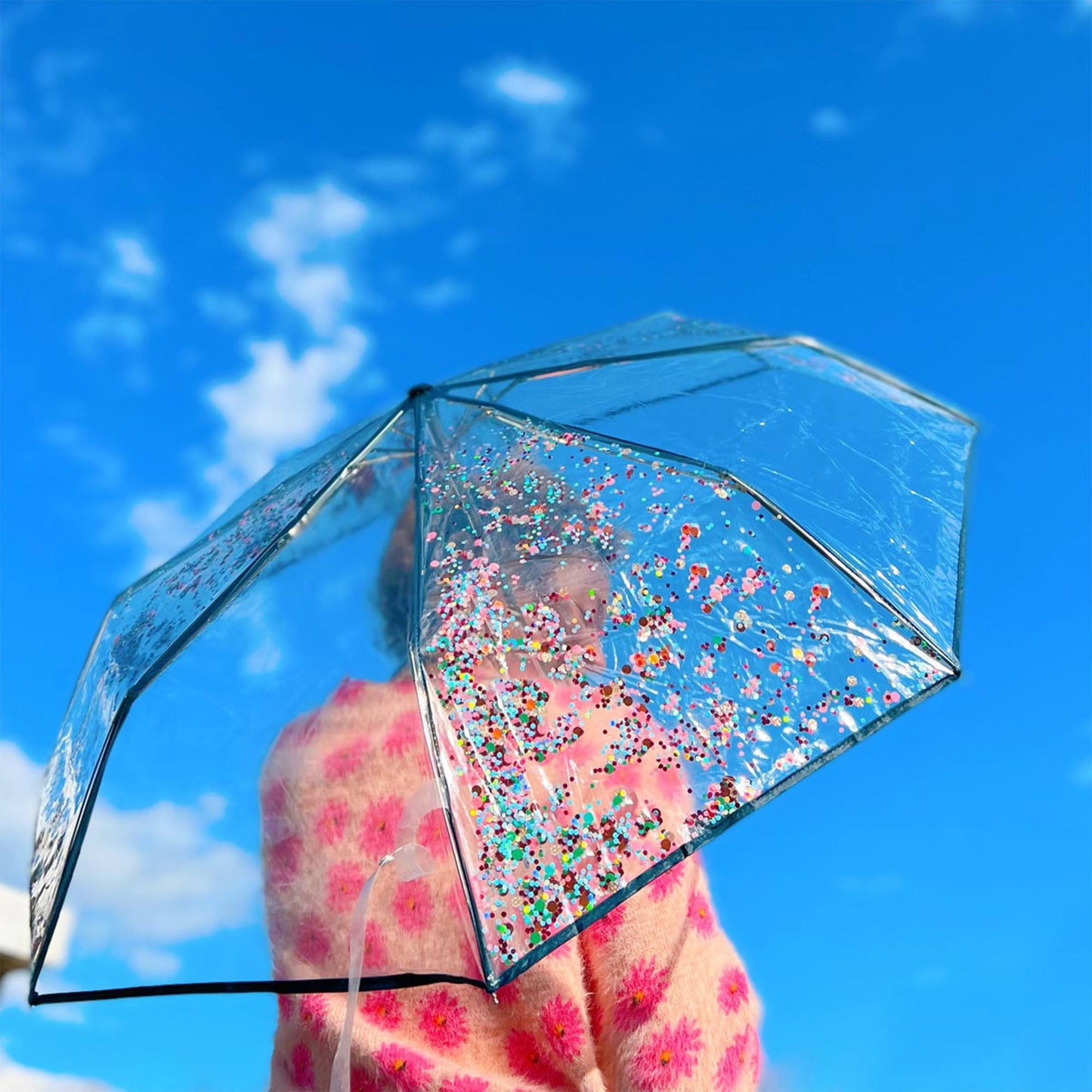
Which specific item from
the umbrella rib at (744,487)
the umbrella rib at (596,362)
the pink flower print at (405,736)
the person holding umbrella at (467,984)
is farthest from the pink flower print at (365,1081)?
the umbrella rib at (596,362)

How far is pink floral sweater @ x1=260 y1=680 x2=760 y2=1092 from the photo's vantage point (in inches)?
73.2

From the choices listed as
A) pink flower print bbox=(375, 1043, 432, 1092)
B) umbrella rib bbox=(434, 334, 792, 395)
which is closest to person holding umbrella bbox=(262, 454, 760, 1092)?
pink flower print bbox=(375, 1043, 432, 1092)

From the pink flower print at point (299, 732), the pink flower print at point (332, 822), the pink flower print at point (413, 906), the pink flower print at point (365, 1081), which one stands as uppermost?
the pink flower print at point (299, 732)

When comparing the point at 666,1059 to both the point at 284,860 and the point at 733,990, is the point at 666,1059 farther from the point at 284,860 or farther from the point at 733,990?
the point at 284,860

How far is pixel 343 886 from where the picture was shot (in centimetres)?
192

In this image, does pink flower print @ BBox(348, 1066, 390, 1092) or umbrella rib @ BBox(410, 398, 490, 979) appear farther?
pink flower print @ BBox(348, 1066, 390, 1092)

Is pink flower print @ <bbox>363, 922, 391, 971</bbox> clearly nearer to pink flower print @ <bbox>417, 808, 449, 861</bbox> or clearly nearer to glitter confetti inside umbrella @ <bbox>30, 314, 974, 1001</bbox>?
glitter confetti inside umbrella @ <bbox>30, 314, 974, 1001</bbox>

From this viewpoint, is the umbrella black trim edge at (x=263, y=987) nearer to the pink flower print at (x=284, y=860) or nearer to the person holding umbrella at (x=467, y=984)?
the person holding umbrella at (x=467, y=984)

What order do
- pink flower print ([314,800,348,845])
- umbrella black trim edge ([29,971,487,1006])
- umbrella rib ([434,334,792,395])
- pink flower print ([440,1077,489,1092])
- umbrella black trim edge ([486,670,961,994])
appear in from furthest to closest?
umbrella rib ([434,334,792,395])
pink flower print ([314,800,348,845])
pink flower print ([440,1077,489,1092])
umbrella black trim edge ([29,971,487,1006])
umbrella black trim edge ([486,670,961,994])

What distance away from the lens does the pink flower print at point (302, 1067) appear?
1.97 meters

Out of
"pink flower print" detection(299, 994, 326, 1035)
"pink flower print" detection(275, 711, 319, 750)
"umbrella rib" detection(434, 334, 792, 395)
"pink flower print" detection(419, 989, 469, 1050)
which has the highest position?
"umbrella rib" detection(434, 334, 792, 395)

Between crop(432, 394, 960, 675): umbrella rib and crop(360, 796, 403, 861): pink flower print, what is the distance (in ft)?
2.81

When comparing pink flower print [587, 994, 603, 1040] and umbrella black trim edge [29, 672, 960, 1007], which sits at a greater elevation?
umbrella black trim edge [29, 672, 960, 1007]

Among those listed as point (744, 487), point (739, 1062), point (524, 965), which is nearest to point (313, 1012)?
point (524, 965)
